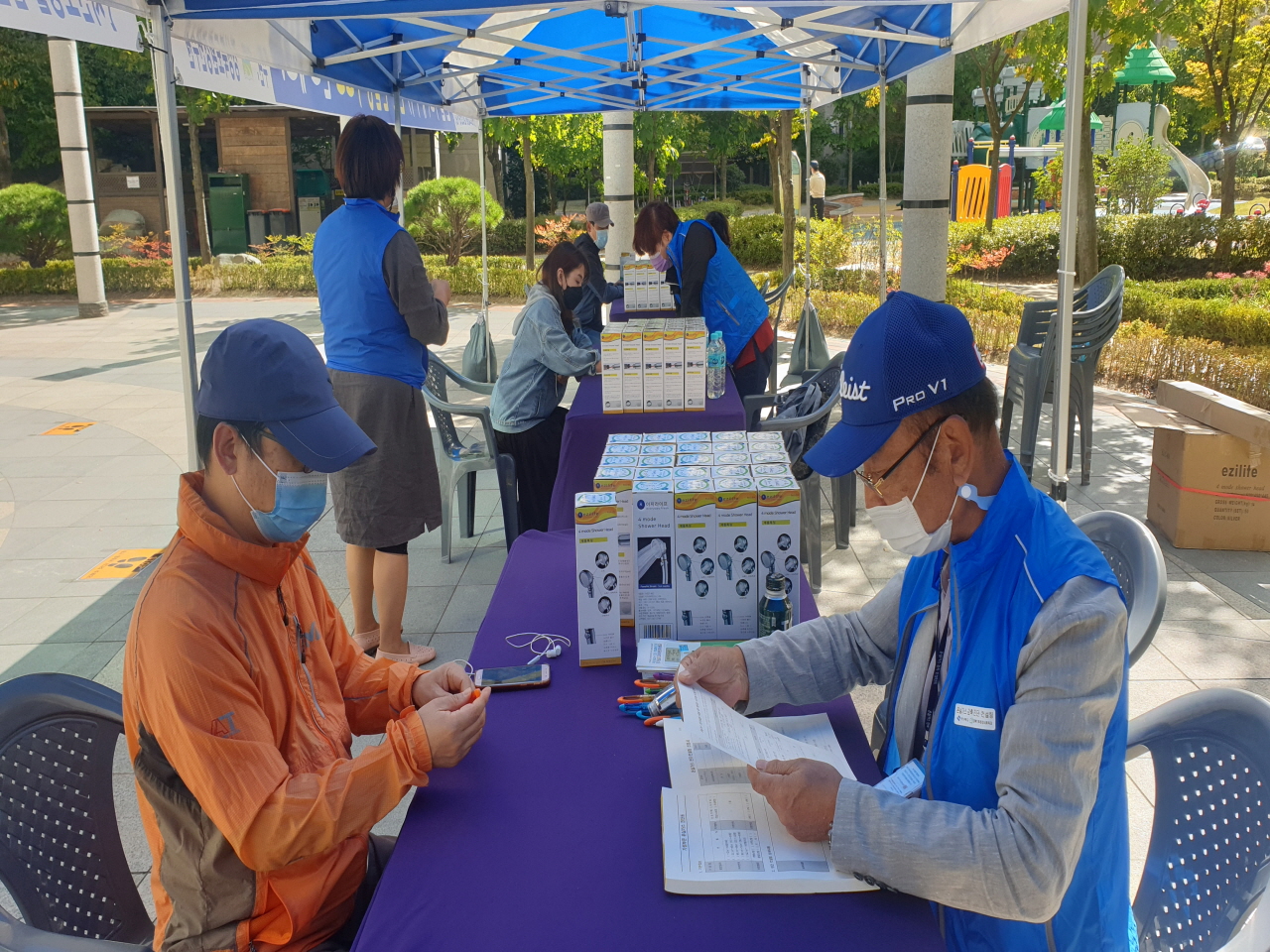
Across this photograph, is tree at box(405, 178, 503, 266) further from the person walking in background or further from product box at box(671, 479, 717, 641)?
product box at box(671, 479, 717, 641)

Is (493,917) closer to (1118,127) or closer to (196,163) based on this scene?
(196,163)

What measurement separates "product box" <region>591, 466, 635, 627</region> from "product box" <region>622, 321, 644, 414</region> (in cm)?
218

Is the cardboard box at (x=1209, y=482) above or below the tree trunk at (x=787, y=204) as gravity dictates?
below

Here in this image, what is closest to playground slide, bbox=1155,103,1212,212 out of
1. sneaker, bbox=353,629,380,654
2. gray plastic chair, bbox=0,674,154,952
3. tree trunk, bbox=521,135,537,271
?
tree trunk, bbox=521,135,537,271

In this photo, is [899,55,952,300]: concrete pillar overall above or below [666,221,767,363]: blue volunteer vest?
above

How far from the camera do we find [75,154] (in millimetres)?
13688

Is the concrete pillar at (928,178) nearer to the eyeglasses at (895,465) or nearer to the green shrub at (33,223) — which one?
the eyeglasses at (895,465)

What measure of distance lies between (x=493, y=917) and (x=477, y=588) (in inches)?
143

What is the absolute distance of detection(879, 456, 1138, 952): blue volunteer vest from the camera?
147 cm

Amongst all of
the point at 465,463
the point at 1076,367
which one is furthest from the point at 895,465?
the point at 1076,367

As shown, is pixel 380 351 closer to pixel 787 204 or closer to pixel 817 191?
pixel 787 204

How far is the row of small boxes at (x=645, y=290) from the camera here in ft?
25.4

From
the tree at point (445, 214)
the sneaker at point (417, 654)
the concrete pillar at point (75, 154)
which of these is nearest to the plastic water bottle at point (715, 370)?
the sneaker at point (417, 654)

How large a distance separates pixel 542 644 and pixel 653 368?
93.5 inches
